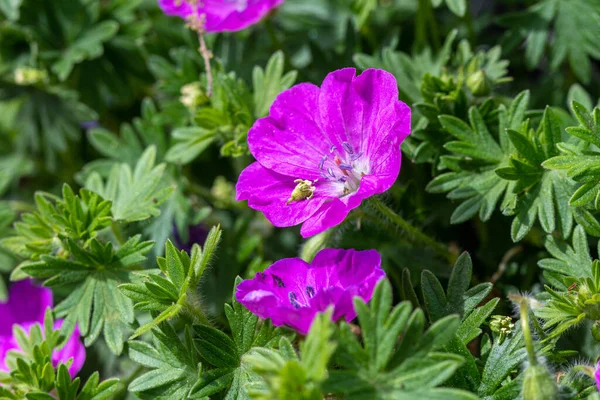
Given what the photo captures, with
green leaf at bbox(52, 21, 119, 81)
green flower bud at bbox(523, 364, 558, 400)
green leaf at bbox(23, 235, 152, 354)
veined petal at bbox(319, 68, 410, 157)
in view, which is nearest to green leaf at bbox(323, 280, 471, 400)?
green flower bud at bbox(523, 364, 558, 400)

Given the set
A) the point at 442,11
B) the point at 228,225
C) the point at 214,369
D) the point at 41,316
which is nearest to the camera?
the point at 214,369

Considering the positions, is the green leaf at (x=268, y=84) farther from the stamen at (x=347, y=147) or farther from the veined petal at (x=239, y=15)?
the stamen at (x=347, y=147)

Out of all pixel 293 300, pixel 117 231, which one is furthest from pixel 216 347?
pixel 117 231

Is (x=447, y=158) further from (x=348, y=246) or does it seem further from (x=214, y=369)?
(x=214, y=369)

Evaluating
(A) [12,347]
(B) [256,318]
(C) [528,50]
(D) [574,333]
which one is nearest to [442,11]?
(C) [528,50]

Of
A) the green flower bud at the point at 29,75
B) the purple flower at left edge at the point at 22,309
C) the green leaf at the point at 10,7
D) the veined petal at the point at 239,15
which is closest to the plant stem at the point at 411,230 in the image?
the veined petal at the point at 239,15

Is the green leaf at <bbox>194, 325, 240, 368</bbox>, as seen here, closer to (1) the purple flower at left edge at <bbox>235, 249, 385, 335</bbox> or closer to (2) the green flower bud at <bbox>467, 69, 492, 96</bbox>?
(1) the purple flower at left edge at <bbox>235, 249, 385, 335</bbox>

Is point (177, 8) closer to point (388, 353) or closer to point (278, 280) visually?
point (278, 280)
